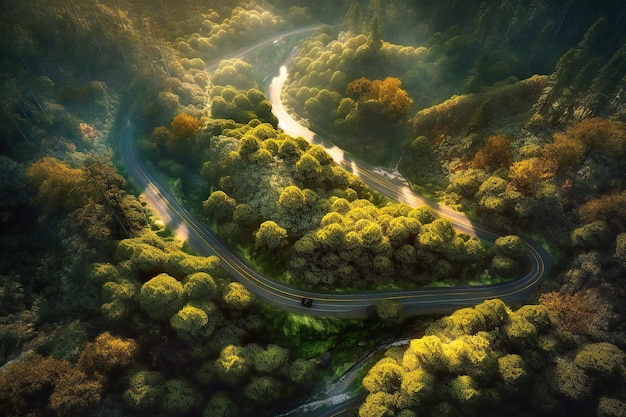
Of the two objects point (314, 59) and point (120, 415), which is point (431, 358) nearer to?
point (120, 415)

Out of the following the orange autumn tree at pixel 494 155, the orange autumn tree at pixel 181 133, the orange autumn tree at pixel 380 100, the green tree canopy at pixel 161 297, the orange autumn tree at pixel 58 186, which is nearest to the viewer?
the green tree canopy at pixel 161 297

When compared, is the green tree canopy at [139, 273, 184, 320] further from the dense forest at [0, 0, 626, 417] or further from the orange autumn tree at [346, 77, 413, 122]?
the orange autumn tree at [346, 77, 413, 122]

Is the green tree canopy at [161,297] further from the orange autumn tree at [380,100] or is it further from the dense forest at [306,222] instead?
the orange autumn tree at [380,100]

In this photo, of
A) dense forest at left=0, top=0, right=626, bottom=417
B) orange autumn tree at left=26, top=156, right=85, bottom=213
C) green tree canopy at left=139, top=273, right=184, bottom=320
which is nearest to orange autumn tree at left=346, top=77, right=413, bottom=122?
dense forest at left=0, top=0, right=626, bottom=417

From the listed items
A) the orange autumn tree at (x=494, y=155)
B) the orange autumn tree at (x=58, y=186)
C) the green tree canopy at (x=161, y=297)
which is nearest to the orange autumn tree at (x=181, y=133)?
the orange autumn tree at (x=58, y=186)

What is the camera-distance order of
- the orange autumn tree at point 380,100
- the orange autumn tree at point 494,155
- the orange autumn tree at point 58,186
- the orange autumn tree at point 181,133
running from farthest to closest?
the orange autumn tree at point 380,100 → the orange autumn tree at point 181,133 → the orange autumn tree at point 494,155 → the orange autumn tree at point 58,186

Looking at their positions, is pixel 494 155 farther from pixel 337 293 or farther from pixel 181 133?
pixel 181 133

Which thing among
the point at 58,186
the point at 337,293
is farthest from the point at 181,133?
the point at 337,293

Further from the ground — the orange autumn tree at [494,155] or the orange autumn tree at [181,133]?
the orange autumn tree at [494,155]

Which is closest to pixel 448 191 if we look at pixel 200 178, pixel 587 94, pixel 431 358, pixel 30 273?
pixel 587 94
